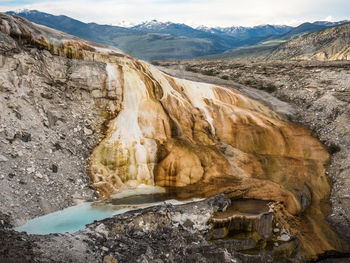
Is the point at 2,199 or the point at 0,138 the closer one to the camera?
the point at 2,199

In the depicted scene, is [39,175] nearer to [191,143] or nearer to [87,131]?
[87,131]

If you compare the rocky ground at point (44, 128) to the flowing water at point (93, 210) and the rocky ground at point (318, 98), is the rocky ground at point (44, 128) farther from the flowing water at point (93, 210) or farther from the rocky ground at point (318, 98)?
the rocky ground at point (318, 98)

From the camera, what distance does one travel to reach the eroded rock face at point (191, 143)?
53.0 ft

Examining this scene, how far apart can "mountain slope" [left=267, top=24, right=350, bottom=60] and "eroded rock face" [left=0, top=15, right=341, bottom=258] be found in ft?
322

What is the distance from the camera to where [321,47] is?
122000 millimetres

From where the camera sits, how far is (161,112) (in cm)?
1917

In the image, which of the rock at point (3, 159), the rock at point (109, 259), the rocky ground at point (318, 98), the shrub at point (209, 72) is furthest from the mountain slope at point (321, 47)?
the rock at point (109, 259)

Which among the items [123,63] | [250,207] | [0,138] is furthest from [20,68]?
[250,207]

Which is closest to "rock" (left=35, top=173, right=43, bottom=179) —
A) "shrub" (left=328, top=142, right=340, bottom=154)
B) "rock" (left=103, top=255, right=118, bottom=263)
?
"rock" (left=103, top=255, right=118, bottom=263)

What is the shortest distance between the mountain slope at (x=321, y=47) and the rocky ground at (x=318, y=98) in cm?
8489

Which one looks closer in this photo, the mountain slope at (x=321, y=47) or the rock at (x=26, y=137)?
the rock at (x=26, y=137)

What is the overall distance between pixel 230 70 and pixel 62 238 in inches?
1146

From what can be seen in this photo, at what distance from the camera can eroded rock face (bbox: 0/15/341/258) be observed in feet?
53.0

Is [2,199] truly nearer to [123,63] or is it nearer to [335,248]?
[123,63]
